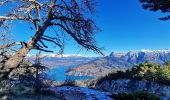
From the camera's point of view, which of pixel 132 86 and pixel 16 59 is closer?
pixel 16 59

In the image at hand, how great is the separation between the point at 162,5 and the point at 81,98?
302 inches

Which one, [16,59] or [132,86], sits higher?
[16,59]

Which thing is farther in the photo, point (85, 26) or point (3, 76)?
point (85, 26)

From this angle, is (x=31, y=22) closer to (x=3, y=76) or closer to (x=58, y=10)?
(x=58, y=10)

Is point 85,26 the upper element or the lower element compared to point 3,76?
upper

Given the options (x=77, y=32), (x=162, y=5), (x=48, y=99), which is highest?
(x=162, y=5)

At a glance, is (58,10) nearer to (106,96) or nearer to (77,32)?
(77,32)

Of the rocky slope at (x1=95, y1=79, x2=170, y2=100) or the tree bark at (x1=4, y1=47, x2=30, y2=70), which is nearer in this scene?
the tree bark at (x1=4, y1=47, x2=30, y2=70)

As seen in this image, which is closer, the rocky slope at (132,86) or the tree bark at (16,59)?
the tree bark at (16,59)

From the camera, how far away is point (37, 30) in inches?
516

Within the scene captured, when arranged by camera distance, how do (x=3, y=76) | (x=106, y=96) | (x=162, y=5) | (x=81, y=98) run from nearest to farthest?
(x=3, y=76)
(x=81, y=98)
(x=106, y=96)
(x=162, y=5)

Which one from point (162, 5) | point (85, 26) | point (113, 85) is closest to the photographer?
point (85, 26)

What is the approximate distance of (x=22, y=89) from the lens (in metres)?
15.6

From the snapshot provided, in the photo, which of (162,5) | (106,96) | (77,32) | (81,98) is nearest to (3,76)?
(77,32)
